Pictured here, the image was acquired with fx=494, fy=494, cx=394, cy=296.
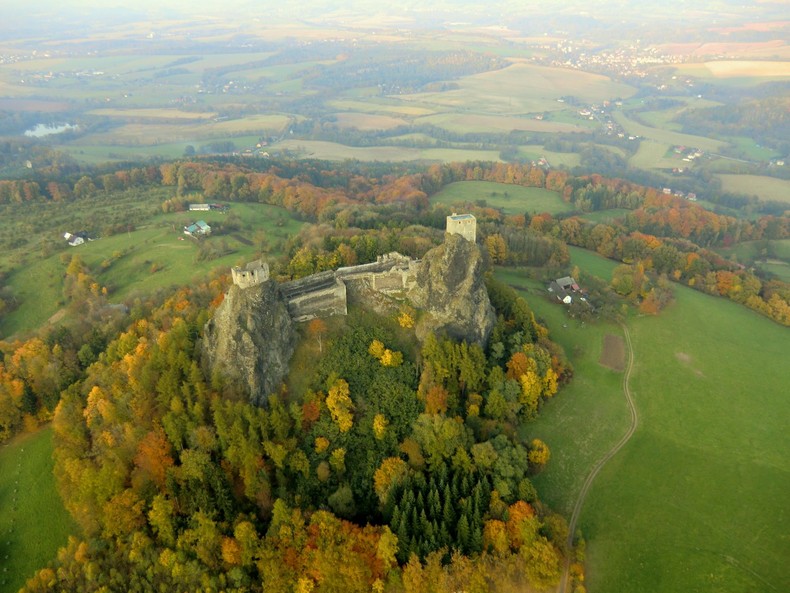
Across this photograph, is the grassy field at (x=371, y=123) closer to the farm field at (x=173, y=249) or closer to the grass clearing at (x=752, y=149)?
the farm field at (x=173, y=249)

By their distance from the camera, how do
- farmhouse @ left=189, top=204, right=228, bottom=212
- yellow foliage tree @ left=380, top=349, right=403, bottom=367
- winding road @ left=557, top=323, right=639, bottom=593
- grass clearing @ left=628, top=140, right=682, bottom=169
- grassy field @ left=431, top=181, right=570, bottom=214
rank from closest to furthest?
winding road @ left=557, top=323, right=639, bottom=593 < yellow foliage tree @ left=380, top=349, right=403, bottom=367 < farmhouse @ left=189, top=204, right=228, bottom=212 < grassy field @ left=431, top=181, right=570, bottom=214 < grass clearing @ left=628, top=140, right=682, bottom=169

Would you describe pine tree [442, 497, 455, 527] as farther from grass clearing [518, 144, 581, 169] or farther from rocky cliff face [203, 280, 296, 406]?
grass clearing [518, 144, 581, 169]

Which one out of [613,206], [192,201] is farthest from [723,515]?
[192,201]

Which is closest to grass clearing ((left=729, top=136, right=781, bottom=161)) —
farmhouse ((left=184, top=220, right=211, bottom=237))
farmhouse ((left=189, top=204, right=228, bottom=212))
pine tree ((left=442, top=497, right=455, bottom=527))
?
farmhouse ((left=189, top=204, right=228, bottom=212))

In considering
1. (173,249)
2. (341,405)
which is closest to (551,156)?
(173,249)

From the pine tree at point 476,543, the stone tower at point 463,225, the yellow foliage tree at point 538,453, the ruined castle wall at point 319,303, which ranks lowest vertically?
the yellow foliage tree at point 538,453

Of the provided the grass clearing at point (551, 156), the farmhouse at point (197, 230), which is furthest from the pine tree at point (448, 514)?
the grass clearing at point (551, 156)
